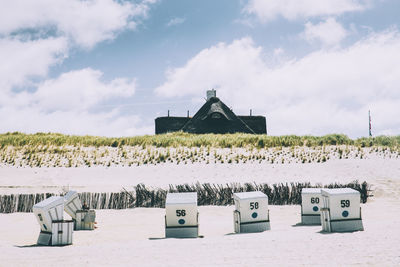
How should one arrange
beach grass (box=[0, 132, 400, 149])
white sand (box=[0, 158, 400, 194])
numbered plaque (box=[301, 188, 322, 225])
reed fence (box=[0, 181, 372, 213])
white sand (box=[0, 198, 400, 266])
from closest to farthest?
white sand (box=[0, 198, 400, 266]) → numbered plaque (box=[301, 188, 322, 225]) → reed fence (box=[0, 181, 372, 213]) → white sand (box=[0, 158, 400, 194]) → beach grass (box=[0, 132, 400, 149])

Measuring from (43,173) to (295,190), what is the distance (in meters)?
18.9

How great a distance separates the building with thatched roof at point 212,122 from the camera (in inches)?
1953

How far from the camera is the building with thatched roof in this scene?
163 feet

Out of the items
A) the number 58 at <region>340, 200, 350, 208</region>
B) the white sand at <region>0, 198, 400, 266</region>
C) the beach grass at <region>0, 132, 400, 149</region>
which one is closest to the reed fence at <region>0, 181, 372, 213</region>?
the white sand at <region>0, 198, 400, 266</region>

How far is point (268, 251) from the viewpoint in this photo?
9.43 m

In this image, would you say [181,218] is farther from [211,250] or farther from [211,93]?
[211,93]

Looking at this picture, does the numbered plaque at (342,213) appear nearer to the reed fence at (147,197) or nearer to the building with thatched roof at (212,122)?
Result: the reed fence at (147,197)

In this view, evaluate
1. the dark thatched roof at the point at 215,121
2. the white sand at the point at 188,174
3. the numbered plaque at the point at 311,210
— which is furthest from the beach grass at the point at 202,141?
the numbered plaque at the point at 311,210

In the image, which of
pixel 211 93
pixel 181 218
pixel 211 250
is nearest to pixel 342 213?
pixel 211 250

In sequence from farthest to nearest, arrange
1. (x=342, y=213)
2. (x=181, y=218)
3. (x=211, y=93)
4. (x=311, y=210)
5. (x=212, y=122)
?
(x=211, y=93) → (x=212, y=122) → (x=311, y=210) → (x=181, y=218) → (x=342, y=213)

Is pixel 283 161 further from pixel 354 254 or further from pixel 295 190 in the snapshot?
pixel 354 254

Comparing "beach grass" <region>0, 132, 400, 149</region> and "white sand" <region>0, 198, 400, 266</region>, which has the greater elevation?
"beach grass" <region>0, 132, 400, 149</region>

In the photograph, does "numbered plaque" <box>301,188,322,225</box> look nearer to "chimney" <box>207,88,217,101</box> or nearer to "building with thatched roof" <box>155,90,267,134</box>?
"building with thatched roof" <box>155,90,267,134</box>

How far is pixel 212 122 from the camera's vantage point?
49.7 m
